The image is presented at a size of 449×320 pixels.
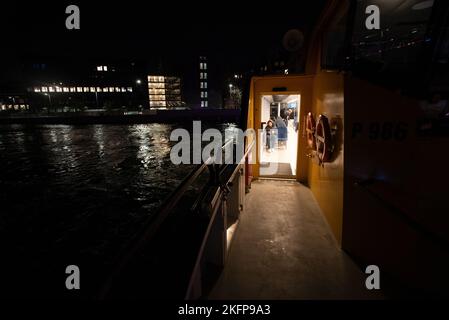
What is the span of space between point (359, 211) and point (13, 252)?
8.22 metres

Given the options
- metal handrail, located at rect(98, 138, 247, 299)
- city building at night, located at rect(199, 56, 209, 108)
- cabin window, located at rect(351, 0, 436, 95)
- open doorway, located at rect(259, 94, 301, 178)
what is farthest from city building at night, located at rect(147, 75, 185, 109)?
metal handrail, located at rect(98, 138, 247, 299)

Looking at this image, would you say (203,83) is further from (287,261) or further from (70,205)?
(287,261)

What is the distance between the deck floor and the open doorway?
104 inches

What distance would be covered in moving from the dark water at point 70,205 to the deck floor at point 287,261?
1725 millimetres

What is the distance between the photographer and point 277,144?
11711 millimetres

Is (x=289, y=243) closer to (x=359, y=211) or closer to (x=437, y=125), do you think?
(x=359, y=211)

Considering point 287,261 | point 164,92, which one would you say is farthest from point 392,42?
point 164,92

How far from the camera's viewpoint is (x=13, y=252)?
6.45 metres

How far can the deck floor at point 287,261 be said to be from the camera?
8.95 ft

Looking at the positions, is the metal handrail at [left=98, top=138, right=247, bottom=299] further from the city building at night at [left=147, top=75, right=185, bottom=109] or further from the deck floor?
the city building at night at [left=147, top=75, right=185, bottom=109]

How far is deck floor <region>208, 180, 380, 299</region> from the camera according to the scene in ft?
8.95

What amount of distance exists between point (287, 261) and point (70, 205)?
9.09 metres

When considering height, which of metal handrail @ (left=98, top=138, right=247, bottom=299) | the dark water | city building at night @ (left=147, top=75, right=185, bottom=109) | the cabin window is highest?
city building at night @ (left=147, top=75, right=185, bottom=109)

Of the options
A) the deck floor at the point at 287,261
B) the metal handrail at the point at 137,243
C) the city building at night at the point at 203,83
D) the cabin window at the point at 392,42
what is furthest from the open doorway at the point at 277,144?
the city building at night at the point at 203,83
